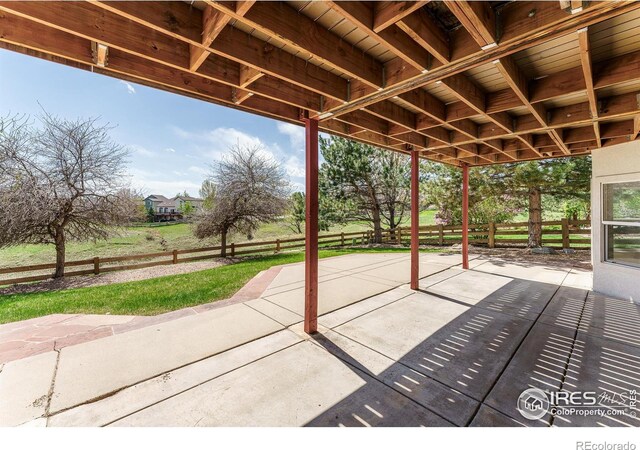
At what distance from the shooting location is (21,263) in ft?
29.9

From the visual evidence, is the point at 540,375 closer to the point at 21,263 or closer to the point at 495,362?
the point at 495,362

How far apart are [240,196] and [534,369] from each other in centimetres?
1002

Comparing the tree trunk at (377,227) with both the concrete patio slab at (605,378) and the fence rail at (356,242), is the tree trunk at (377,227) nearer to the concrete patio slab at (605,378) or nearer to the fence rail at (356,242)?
the fence rail at (356,242)

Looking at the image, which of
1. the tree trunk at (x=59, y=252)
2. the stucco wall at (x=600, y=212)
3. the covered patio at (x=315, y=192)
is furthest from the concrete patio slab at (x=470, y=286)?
the tree trunk at (x=59, y=252)

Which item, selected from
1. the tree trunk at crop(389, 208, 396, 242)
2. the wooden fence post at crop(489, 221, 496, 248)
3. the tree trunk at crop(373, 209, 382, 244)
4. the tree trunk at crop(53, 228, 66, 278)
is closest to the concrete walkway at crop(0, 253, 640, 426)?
the wooden fence post at crop(489, 221, 496, 248)

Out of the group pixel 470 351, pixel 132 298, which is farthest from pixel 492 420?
pixel 132 298

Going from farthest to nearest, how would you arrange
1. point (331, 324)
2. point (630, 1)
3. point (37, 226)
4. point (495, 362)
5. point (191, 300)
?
1. point (37, 226)
2. point (191, 300)
3. point (331, 324)
4. point (495, 362)
5. point (630, 1)

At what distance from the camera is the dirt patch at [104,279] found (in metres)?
6.23

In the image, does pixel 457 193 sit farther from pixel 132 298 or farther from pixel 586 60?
pixel 132 298

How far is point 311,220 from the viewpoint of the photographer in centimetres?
315

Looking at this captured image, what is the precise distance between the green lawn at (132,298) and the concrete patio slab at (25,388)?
132 centimetres

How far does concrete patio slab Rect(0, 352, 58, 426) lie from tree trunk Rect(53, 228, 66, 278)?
6.43 meters

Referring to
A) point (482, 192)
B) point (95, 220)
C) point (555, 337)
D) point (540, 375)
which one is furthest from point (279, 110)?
point (482, 192)

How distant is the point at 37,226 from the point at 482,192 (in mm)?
13757
